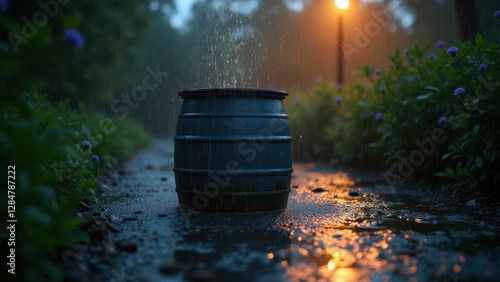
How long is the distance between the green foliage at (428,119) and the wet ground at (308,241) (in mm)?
548

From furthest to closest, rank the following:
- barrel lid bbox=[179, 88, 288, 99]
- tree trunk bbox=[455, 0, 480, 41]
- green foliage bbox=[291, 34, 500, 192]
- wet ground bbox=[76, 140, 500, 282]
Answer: tree trunk bbox=[455, 0, 480, 41]
green foliage bbox=[291, 34, 500, 192]
barrel lid bbox=[179, 88, 288, 99]
wet ground bbox=[76, 140, 500, 282]

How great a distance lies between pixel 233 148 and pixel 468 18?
12.3 ft

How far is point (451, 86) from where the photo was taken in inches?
184

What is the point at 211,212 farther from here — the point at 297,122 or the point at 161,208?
the point at 297,122

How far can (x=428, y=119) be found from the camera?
5.34m

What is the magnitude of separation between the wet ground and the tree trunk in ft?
7.23

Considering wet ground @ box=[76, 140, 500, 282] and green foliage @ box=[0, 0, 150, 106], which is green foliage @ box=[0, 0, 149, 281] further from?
green foliage @ box=[0, 0, 150, 106]

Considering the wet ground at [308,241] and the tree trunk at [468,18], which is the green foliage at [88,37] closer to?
the wet ground at [308,241]

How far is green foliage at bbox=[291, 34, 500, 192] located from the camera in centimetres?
397

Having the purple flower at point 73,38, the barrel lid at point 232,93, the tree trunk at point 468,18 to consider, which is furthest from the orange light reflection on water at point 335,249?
the tree trunk at point 468,18

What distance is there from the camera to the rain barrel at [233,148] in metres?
3.50

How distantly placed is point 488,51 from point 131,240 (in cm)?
340

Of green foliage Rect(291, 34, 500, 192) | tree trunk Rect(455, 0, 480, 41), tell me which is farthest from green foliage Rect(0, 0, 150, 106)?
tree trunk Rect(455, 0, 480, 41)

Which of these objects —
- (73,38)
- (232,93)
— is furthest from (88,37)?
(73,38)
